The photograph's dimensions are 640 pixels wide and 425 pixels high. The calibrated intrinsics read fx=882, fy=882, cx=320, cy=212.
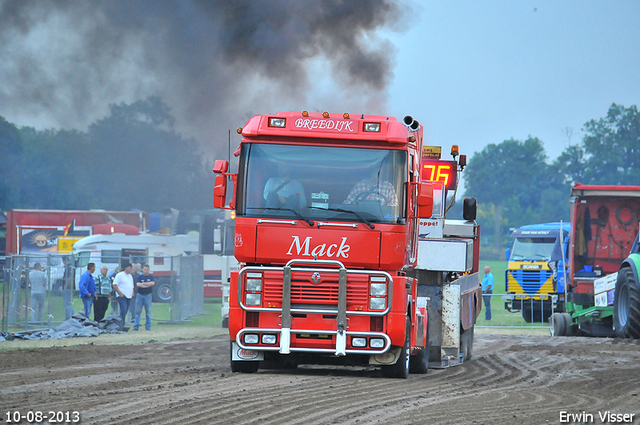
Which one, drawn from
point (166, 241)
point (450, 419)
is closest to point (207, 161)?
point (166, 241)

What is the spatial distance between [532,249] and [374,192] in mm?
22266

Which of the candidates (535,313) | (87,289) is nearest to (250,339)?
(87,289)

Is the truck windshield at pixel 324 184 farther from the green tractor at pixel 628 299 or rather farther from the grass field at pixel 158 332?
the green tractor at pixel 628 299

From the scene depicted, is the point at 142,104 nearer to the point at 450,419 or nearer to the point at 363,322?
the point at 363,322

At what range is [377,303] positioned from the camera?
1037 centimetres

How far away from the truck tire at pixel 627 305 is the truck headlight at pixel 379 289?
28.2 feet

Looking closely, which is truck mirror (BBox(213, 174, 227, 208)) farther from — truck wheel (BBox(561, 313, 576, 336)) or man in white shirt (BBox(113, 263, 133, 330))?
truck wheel (BBox(561, 313, 576, 336))

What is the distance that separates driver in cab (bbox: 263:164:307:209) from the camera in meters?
10.4

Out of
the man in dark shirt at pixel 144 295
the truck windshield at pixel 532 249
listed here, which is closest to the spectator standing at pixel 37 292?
the man in dark shirt at pixel 144 295

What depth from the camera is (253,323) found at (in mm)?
10539

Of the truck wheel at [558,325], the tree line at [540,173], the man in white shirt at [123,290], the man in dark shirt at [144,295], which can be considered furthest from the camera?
the tree line at [540,173]

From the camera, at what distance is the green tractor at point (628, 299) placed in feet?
56.2

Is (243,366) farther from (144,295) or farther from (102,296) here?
(144,295)

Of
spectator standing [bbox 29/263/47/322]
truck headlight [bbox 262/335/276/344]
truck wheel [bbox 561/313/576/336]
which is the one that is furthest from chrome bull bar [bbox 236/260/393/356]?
truck wheel [bbox 561/313/576/336]
